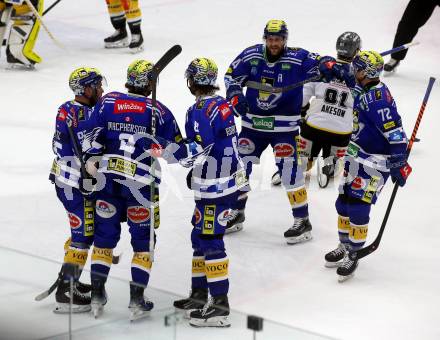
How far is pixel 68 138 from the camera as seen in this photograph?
538 cm

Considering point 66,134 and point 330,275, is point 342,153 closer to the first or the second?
point 330,275

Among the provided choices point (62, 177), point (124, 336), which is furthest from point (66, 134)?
point (124, 336)

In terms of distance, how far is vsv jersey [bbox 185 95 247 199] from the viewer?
527cm

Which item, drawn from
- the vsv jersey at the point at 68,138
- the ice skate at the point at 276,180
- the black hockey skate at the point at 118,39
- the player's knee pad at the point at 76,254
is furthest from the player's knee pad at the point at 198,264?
the black hockey skate at the point at 118,39

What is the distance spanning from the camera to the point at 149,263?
5406mm

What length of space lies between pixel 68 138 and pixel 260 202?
6.81 feet

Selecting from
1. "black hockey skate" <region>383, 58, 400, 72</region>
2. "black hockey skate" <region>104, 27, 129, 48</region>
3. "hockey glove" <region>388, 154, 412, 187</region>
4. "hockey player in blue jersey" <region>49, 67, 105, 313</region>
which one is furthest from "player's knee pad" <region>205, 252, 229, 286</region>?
"black hockey skate" <region>104, 27, 129, 48</region>

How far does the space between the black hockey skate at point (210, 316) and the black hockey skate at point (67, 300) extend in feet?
1.40

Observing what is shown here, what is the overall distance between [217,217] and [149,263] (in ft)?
1.31

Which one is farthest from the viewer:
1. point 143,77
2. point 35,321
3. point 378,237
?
point 378,237

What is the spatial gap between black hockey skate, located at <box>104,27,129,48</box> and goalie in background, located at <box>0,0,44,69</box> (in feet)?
2.54

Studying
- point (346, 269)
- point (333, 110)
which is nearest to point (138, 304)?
point (346, 269)

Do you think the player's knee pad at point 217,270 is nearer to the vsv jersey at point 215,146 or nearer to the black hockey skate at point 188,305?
the vsv jersey at point 215,146

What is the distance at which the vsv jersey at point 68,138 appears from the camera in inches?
211
